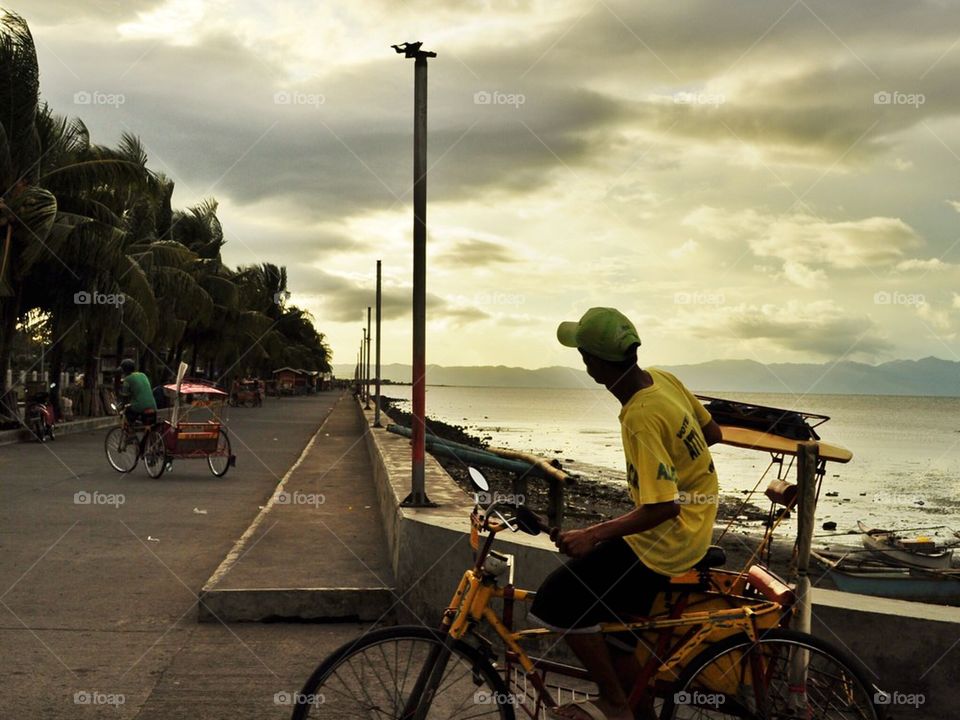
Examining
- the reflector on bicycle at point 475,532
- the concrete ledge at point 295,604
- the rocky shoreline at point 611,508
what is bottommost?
the rocky shoreline at point 611,508

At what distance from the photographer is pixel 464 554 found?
5801mm

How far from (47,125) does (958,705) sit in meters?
24.5

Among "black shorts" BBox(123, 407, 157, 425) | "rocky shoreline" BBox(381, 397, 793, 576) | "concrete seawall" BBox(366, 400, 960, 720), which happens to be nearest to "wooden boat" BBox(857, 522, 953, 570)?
"rocky shoreline" BBox(381, 397, 793, 576)

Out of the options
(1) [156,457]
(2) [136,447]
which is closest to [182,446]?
(1) [156,457]

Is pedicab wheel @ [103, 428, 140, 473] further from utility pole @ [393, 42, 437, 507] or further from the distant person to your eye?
utility pole @ [393, 42, 437, 507]

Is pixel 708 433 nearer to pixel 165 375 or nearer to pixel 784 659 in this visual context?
pixel 784 659

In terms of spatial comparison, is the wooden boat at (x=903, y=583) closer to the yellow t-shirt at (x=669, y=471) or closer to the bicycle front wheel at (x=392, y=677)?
the yellow t-shirt at (x=669, y=471)

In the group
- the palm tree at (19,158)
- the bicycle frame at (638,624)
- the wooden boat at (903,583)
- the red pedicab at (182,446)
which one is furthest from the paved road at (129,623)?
the palm tree at (19,158)

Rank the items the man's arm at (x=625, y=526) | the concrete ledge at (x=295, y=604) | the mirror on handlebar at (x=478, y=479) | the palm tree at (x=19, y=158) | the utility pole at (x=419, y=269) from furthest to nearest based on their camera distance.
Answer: the palm tree at (x=19, y=158) < the utility pole at (x=419, y=269) < the concrete ledge at (x=295, y=604) < the mirror on handlebar at (x=478, y=479) < the man's arm at (x=625, y=526)

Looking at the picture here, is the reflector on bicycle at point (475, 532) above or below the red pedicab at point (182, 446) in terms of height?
above

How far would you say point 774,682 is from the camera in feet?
11.5

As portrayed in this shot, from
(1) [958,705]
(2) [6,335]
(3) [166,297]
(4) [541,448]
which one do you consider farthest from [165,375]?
(1) [958,705]

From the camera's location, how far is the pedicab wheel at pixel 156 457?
15.8 metres

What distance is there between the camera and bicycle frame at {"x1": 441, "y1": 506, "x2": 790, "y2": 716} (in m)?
3.39
